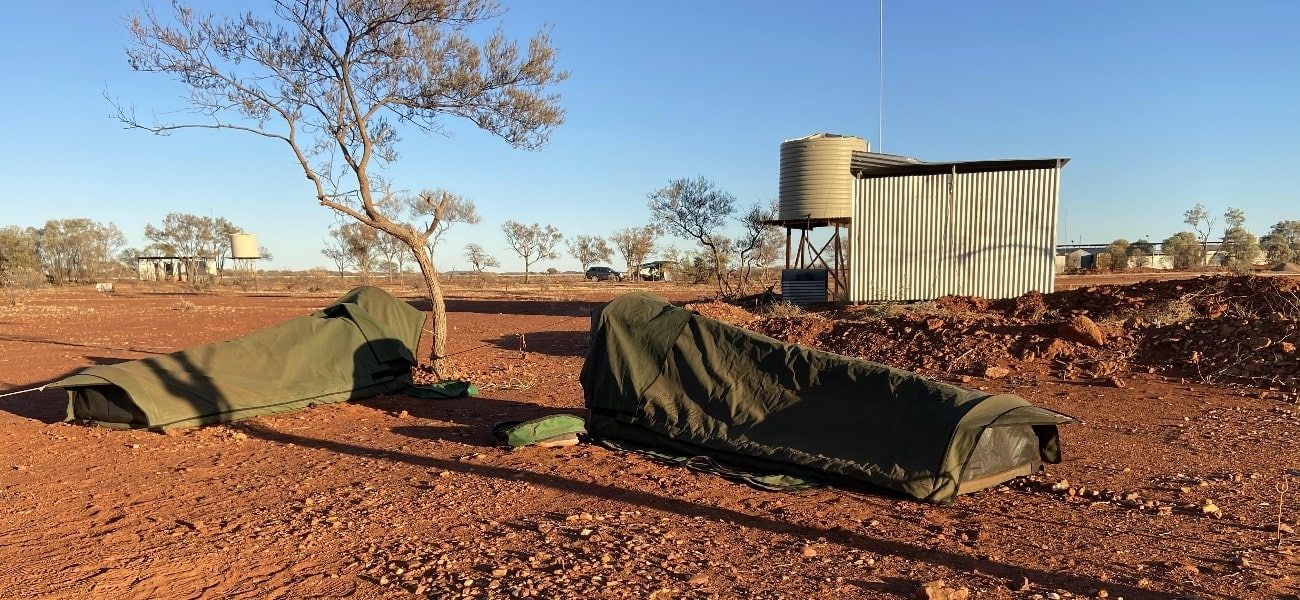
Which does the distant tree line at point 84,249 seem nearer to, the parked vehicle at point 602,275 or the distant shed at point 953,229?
the parked vehicle at point 602,275

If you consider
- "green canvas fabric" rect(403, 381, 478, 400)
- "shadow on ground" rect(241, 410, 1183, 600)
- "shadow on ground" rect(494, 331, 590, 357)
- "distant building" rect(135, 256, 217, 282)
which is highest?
"distant building" rect(135, 256, 217, 282)

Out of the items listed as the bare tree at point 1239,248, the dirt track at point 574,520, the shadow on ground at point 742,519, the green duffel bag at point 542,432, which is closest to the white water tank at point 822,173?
the dirt track at point 574,520

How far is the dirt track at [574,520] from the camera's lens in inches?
143

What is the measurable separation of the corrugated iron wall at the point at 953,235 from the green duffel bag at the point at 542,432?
12.6 metres

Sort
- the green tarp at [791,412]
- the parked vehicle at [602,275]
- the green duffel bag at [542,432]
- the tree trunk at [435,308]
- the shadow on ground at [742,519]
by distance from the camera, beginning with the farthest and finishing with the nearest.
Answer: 1. the parked vehicle at [602,275]
2. the tree trunk at [435,308]
3. the green duffel bag at [542,432]
4. the green tarp at [791,412]
5. the shadow on ground at [742,519]

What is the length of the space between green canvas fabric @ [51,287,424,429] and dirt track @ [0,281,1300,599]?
25cm

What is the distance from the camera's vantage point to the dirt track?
143 inches

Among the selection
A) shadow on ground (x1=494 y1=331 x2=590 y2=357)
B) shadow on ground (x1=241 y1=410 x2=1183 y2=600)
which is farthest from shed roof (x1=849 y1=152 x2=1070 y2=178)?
shadow on ground (x1=241 y1=410 x2=1183 y2=600)

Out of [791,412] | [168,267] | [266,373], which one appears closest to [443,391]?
[266,373]

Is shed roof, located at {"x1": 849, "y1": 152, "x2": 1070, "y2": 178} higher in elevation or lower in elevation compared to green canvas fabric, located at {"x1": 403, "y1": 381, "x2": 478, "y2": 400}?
higher

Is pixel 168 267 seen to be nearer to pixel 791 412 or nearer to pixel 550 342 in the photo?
pixel 550 342

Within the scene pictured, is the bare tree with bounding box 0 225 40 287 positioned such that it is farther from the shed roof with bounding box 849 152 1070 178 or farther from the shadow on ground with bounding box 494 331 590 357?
the shed roof with bounding box 849 152 1070 178

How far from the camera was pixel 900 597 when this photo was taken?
→ 341 cm

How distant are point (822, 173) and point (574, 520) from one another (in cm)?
1630
